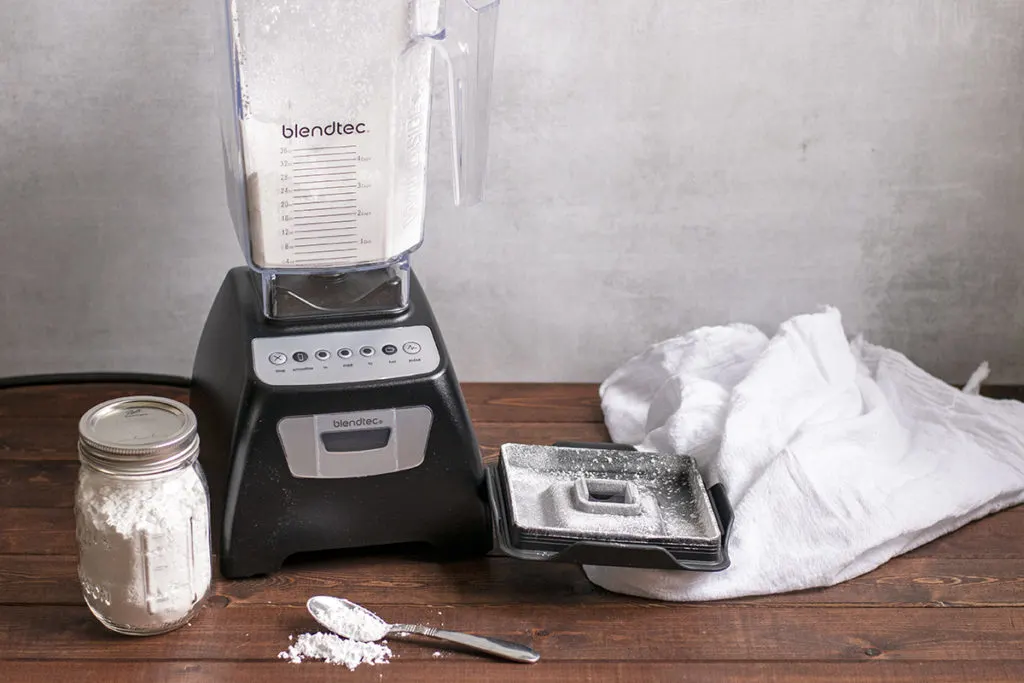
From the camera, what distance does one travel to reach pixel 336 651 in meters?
0.88

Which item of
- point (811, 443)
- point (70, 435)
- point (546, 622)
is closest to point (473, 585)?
point (546, 622)

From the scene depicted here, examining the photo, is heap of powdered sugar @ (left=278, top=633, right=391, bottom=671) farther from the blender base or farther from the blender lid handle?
the blender lid handle

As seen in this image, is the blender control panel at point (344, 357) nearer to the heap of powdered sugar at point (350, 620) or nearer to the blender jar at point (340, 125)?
the blender jar at point (340, 125)

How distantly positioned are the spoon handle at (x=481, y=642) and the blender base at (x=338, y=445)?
100mm

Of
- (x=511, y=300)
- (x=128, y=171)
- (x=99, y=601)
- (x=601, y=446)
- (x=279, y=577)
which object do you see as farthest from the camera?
(x=511, y=300)

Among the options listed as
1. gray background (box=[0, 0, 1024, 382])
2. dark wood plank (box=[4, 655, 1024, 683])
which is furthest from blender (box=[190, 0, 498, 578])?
gray background (box=[0, 0, 1024, 382])

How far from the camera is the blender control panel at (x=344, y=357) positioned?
931 millimetres

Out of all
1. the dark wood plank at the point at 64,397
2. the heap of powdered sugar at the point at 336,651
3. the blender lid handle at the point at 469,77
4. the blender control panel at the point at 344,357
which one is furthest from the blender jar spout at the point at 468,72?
the dark wood plank at the point at 64,397

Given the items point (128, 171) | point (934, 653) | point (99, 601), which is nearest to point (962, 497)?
point (934, 653)

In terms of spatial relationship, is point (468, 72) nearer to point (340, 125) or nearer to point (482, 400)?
point (340, 125)

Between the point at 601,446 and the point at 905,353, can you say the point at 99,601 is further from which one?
the point at 905,353

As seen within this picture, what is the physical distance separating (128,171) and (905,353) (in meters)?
0.86

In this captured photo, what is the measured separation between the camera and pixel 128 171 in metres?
1.18

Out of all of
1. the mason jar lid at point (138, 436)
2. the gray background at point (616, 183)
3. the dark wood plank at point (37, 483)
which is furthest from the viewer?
the gray background at point (616, 183)
